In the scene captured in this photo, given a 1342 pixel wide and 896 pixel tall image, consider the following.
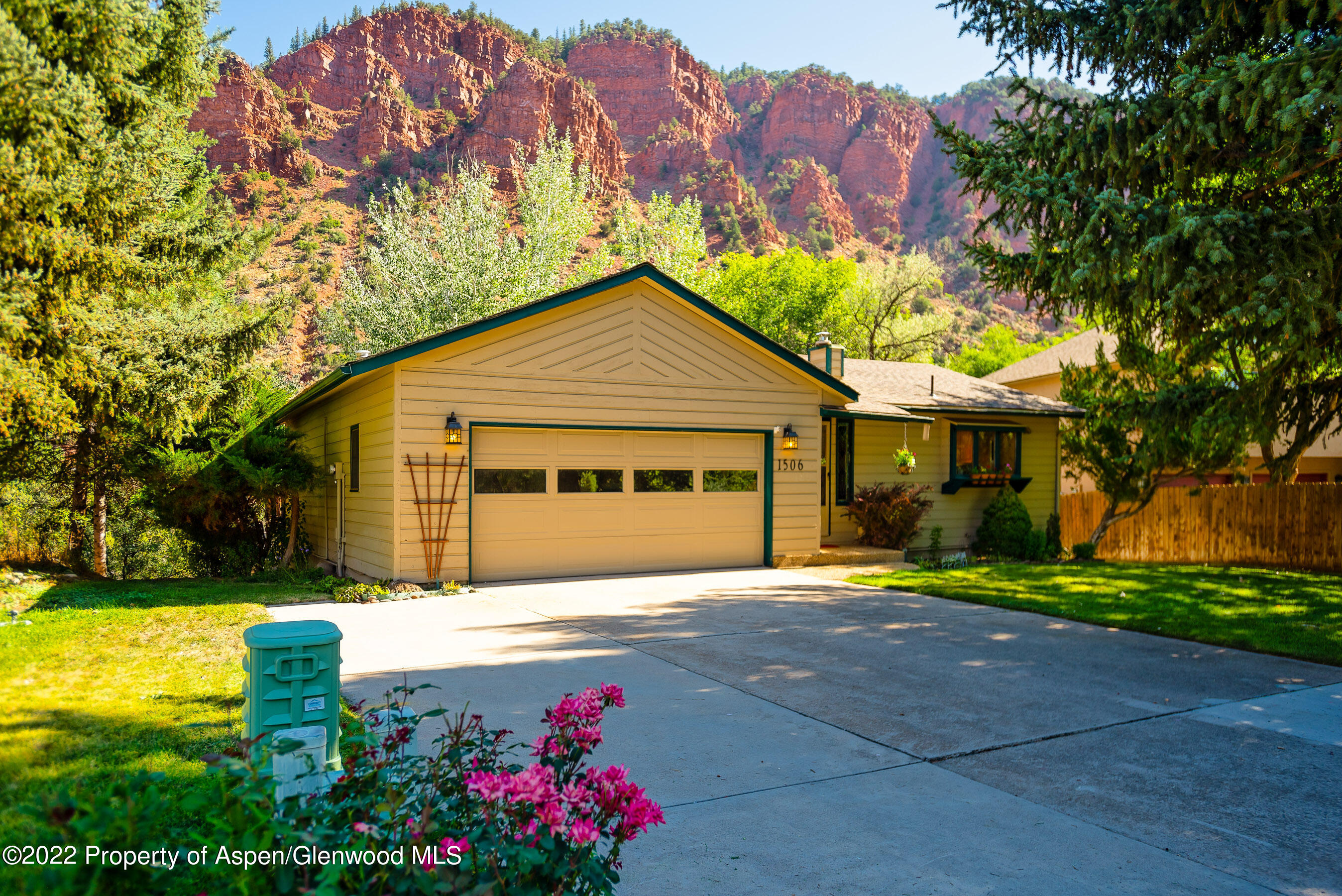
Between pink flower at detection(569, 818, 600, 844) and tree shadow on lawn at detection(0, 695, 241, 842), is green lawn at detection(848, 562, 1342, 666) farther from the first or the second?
tree shadow on lawn at detection(0, 695, 241, 842)

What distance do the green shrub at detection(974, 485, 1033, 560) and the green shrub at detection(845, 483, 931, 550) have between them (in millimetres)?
1827

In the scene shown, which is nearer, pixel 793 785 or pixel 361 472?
pixel 793 785

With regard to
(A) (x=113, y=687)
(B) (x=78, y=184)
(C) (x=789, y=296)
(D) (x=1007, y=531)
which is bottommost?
(A) (x=113, y=687)

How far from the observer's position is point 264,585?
38.9 ft

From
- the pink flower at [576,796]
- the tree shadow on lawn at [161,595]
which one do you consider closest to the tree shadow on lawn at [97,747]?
the pink flower at [576,796]

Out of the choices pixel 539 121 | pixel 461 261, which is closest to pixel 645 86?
pixel 539 121

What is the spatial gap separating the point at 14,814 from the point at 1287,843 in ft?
17.3

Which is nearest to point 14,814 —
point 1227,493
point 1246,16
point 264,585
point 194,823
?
point 194,823

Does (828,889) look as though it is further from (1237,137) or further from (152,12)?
(152,12)

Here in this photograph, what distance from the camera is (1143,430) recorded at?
1236 centimetres

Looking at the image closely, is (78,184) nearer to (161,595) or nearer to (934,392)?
(161,595)

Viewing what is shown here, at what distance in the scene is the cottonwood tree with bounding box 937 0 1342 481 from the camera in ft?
23.4

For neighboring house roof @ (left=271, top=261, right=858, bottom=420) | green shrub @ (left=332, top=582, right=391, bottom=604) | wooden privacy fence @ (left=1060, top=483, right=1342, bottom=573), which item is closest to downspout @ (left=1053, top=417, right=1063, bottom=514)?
wooden privacy fence @ (left=1060, top=483, right=1342, bottom=573)

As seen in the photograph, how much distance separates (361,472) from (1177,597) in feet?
37.7
